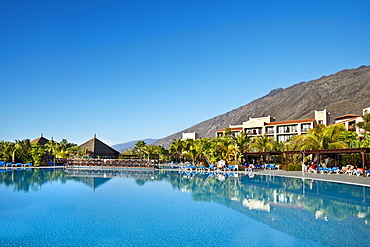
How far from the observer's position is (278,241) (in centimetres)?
738

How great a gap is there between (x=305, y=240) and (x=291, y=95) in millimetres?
151230

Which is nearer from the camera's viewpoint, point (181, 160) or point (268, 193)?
point (268, 193)

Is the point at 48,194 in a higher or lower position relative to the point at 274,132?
lower

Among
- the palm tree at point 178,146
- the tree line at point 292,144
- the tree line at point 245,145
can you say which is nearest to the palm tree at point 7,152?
the tree line at point 245,145

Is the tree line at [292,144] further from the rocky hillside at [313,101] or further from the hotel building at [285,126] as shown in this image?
the rocky hillside at [313,101]

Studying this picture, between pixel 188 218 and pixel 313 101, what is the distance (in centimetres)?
12717

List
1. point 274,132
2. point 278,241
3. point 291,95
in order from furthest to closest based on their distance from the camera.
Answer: point 291,95
point 274,132
point 278,241

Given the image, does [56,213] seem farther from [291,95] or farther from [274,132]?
[291,95]

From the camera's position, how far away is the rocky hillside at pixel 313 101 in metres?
95.9

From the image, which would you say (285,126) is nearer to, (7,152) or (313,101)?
(7,152)

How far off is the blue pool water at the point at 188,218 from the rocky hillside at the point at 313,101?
85.7 m

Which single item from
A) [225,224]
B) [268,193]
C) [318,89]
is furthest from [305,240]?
[318,89]

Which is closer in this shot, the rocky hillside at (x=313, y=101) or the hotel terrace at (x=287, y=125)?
the hotel terrace at (x=287, y=125)

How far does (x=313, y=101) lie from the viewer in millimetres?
124750
